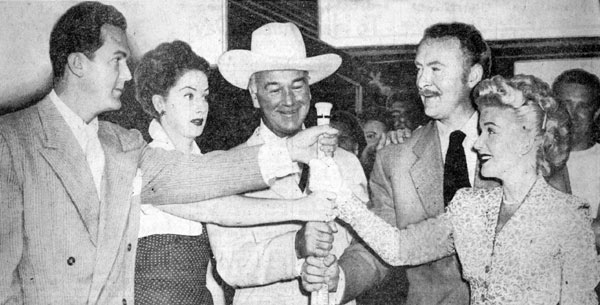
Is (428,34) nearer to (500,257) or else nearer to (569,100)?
(569,100)

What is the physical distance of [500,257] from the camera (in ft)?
7.53

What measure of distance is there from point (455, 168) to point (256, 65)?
915mm

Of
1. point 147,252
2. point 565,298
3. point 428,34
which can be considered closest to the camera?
point 565,298

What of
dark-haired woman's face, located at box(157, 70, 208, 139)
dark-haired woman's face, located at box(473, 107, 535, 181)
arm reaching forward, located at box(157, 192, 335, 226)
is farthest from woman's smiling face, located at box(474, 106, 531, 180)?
dark-haired woman's face, located at box(157, 70, 208, 139)

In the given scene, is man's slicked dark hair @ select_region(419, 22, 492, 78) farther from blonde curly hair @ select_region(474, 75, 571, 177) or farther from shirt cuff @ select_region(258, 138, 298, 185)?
shirt cuff @ select_region(258, 138, 298, 185)

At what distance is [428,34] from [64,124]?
1.53 meters

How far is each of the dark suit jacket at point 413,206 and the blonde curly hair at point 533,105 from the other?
0.25m

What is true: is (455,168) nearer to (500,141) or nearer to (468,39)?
(500,141)

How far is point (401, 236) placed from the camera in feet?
7.94

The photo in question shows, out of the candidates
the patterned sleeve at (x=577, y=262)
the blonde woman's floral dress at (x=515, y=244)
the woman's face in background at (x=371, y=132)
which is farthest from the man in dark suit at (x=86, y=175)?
the patterned sleeve at (x=577, y=262)

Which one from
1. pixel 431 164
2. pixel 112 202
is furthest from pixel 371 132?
pixel 112 202

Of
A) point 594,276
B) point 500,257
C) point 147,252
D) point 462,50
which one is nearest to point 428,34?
point 462,50

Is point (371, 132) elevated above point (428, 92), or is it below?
below

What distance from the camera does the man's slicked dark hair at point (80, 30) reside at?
257 cm
